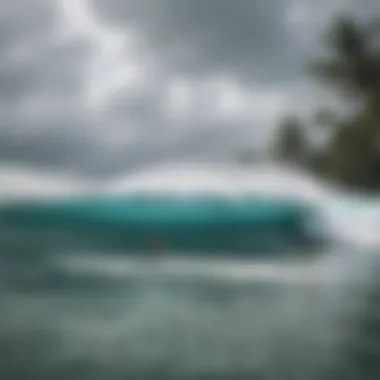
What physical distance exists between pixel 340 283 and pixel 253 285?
21cm

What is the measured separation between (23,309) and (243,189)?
598 mm

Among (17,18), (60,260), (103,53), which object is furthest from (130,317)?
(17,18)

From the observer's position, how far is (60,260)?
6.11ft

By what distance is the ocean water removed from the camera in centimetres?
183

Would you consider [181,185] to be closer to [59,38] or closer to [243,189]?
[243,189]

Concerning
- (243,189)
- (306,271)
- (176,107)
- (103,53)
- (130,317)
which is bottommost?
(130,317)

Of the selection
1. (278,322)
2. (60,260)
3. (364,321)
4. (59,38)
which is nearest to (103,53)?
(59,38)

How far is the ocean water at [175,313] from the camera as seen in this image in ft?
6.01

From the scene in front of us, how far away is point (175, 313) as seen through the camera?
1.85m

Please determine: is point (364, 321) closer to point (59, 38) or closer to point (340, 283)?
point (340, 283)

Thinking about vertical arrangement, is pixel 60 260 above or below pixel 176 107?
below

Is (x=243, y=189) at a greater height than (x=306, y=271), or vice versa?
(x=243, y=189)

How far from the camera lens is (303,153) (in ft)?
6.18

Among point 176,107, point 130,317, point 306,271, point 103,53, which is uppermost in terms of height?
point 103,53
